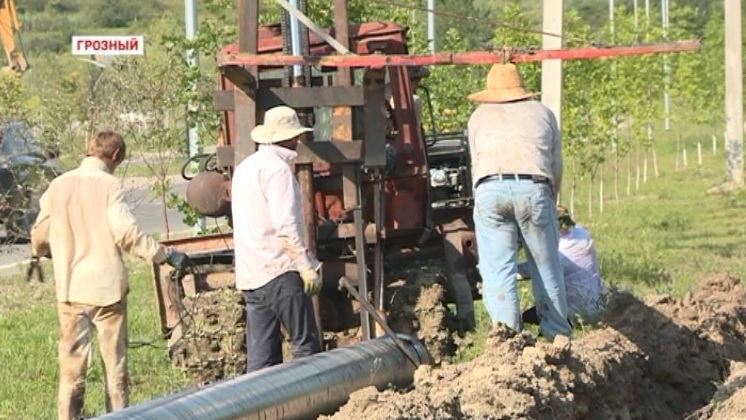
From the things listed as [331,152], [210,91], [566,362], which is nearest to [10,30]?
[210,91]

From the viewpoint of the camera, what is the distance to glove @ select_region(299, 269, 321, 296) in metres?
9.81

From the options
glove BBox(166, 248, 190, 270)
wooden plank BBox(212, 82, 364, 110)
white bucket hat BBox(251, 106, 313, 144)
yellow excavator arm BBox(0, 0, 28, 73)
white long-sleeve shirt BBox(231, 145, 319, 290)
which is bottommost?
glove BBox(166, 248, 190, 270)

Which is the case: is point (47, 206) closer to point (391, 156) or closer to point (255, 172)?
point (255, 172)

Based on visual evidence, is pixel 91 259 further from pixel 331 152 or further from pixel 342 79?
pixel 342 79

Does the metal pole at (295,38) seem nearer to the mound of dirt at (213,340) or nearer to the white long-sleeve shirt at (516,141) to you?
the white long-sleeve shirt at (516,141)

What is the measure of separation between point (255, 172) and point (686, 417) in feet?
9.87

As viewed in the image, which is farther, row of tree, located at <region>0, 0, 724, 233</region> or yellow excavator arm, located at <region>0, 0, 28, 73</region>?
yellow excavator arm, located at <region>0, 0, 28, 73</region>

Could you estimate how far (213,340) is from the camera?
11.5 m

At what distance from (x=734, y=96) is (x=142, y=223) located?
15.5m

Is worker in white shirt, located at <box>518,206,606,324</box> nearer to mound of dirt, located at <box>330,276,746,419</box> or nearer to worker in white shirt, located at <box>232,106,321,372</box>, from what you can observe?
mound of dirt, located at <box>330,276,746,419</box>

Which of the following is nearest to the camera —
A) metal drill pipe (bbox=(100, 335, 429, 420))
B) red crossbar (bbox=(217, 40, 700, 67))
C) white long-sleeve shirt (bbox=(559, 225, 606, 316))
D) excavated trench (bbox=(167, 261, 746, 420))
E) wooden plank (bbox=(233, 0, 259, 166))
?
metal drill pipe (bbox=(100, 335, 429, 420))

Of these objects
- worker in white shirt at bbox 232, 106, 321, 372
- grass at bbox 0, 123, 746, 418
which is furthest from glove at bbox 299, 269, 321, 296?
grass at bbox 0, 123, 746, 418

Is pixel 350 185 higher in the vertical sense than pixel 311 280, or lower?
higher

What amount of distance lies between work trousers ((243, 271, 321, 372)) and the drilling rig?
0.99 meters
